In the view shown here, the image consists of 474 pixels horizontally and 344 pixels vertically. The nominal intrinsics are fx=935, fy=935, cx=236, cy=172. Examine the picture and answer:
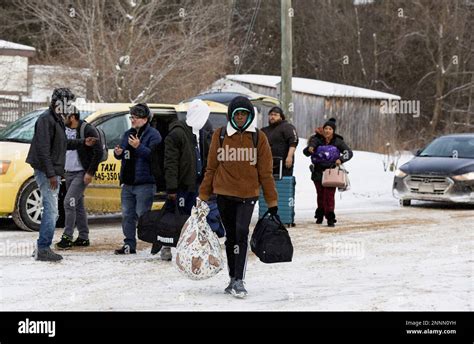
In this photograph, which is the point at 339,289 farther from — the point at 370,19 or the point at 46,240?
the point at 370,19

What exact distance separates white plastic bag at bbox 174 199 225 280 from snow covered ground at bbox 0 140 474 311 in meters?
0.25

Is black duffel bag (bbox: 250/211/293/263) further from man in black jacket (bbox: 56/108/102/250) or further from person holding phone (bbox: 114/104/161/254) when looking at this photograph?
man in black jacket (bbox: 56/108/102/250)

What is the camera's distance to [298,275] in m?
9.99

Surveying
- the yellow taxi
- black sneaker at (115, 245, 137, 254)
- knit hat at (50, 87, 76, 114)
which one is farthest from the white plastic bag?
the yellow taxi

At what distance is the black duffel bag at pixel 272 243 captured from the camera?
8.47m

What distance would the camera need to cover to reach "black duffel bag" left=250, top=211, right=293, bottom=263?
333 inches

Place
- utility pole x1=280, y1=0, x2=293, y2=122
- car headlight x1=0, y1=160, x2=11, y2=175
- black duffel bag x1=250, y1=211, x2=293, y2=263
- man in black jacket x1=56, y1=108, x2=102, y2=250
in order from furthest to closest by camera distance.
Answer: utility pole x1=280, y1=0, x2=293, y2=122, car headlight x1=0, y1=160, x2=11, y2=175, man in black jacket x1=56, y1=108, x2=102, y2=250, black duffel bag x1=250, y1=211, x2=293, y2=263

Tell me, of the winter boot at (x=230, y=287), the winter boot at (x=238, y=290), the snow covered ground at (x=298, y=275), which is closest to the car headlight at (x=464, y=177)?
the snow covered ground at (x=298, y=275)

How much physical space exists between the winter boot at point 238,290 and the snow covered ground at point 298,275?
2.9 inches

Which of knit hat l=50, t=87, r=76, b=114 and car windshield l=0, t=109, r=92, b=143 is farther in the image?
car windshield l=0, t=109, r=92, b=143

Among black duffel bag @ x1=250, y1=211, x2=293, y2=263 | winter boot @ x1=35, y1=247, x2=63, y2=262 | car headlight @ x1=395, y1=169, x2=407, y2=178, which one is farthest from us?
car headlight @ x1=395, y1=169, x2=407, y2=178

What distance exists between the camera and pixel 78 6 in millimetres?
27906

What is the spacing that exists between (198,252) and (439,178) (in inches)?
383

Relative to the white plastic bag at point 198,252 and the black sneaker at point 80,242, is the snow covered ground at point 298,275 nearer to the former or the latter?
the black sneaker at point 80,242
